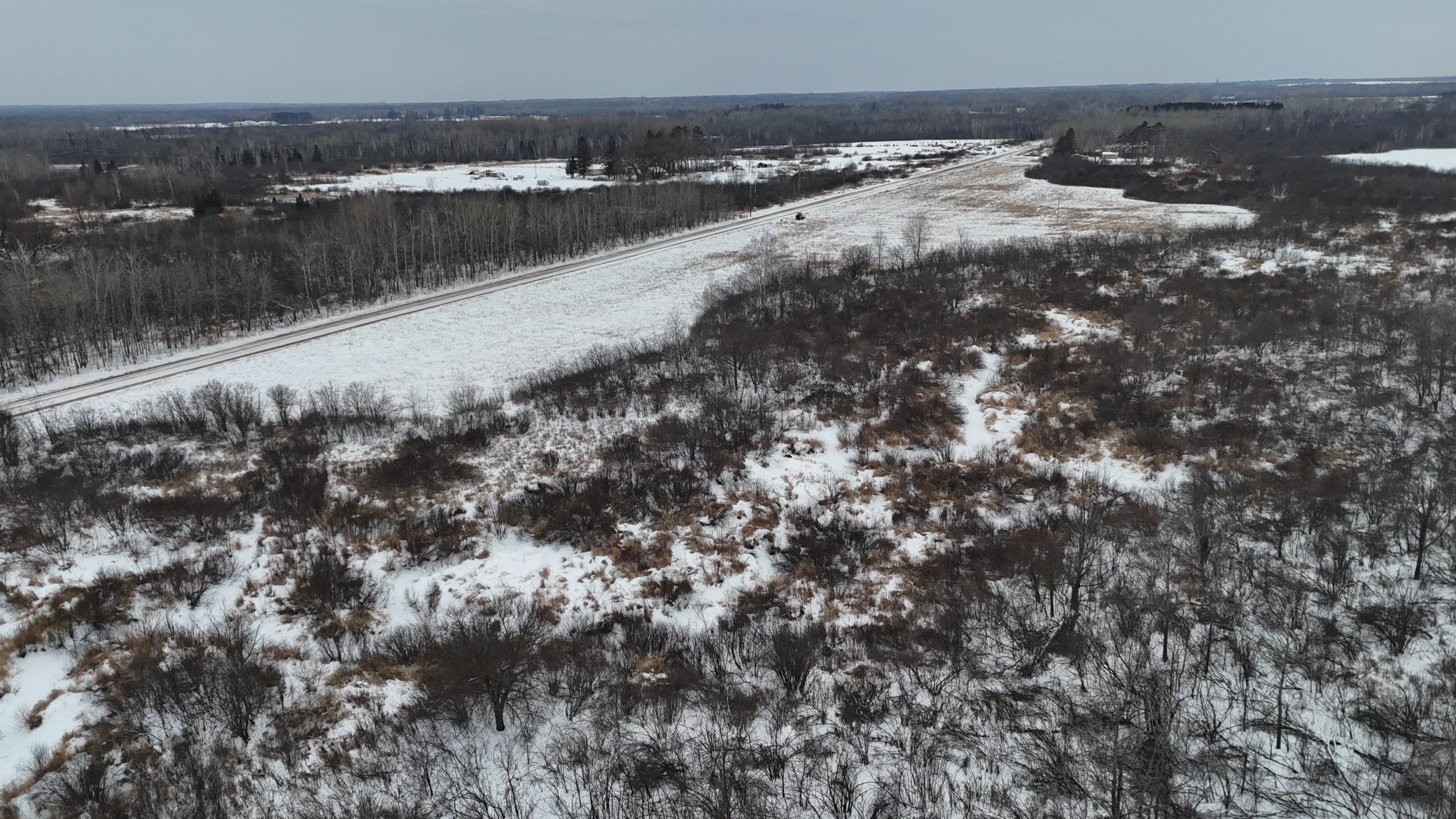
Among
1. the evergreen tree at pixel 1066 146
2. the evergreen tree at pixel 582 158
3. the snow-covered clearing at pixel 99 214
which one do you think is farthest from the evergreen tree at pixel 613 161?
the evergreen tree at pixel 1066 146

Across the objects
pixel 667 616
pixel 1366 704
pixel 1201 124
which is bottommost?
pixel 667 616

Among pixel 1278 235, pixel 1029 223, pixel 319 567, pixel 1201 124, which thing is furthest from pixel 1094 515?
pixel 1201 124

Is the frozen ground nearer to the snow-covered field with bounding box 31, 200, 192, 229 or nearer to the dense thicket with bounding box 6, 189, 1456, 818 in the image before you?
the dense thicket with bounding box 6, 189, 1456, 818

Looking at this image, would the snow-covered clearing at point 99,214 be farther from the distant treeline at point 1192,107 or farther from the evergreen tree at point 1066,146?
the distant treeline at point 1192,107

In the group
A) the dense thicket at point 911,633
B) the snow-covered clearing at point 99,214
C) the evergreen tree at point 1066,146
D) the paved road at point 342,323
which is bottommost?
the dense thicket at point 911,633

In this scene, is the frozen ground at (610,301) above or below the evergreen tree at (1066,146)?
below

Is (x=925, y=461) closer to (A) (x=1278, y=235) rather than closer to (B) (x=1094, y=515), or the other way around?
(B) (x=1094, y=515)

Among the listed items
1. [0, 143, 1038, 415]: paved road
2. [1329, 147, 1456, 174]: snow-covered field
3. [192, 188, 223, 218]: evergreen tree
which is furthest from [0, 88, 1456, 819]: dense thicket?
[1329, 147, 1456, 174]: snow-covered field
